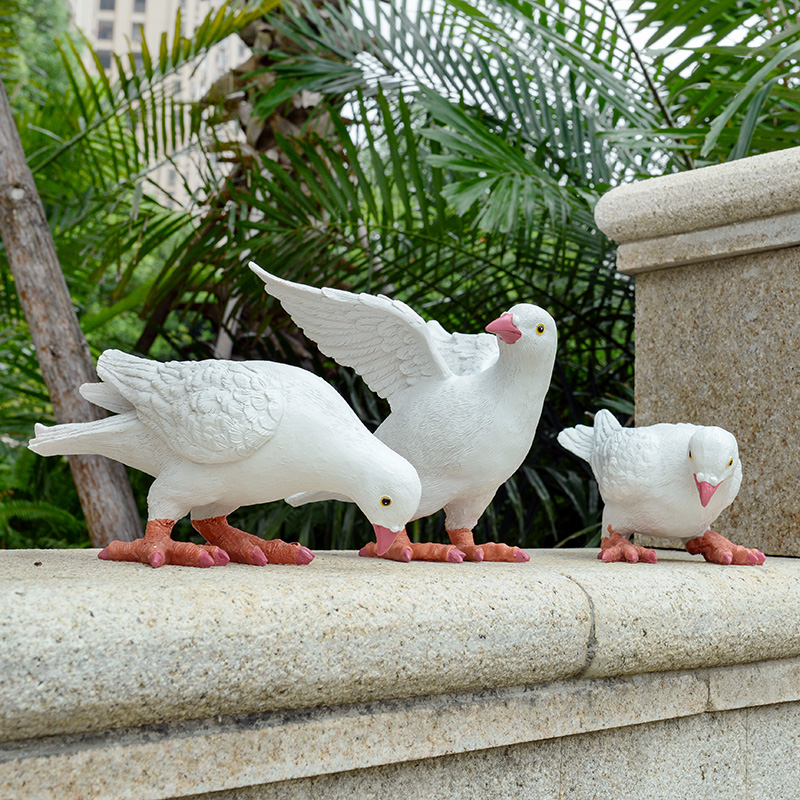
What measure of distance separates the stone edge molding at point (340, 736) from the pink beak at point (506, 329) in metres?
0.73

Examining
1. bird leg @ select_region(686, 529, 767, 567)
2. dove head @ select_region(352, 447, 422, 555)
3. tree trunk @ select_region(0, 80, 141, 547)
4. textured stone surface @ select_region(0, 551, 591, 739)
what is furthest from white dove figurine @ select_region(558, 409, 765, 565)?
tree trunk @ select_region(0, 80, 141, 547)

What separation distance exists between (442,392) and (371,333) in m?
0.23

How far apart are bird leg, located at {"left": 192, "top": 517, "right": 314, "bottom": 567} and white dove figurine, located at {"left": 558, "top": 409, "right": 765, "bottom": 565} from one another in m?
0.80

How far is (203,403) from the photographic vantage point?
1.62m

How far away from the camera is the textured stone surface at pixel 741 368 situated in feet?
8.00

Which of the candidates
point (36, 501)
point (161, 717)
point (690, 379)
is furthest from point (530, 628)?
point (36, 501)

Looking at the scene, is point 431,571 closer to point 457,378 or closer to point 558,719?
point 558,719

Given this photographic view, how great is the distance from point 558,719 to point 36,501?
4.16 meters

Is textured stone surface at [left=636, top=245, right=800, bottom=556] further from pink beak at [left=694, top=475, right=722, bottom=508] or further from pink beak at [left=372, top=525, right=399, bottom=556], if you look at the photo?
pink beak at [left=372, top=525, right=399, bottom=556]

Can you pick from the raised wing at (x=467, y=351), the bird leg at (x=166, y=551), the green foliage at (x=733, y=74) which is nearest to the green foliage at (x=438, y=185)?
the green foliage at (x=733, y=74)

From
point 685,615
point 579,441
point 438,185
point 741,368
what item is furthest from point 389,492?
point 438,185

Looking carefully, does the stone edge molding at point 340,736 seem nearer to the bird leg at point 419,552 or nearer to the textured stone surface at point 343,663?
the textured stone surface at point 343,663

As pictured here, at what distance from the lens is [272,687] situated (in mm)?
1263

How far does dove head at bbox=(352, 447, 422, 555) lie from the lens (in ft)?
5.31
